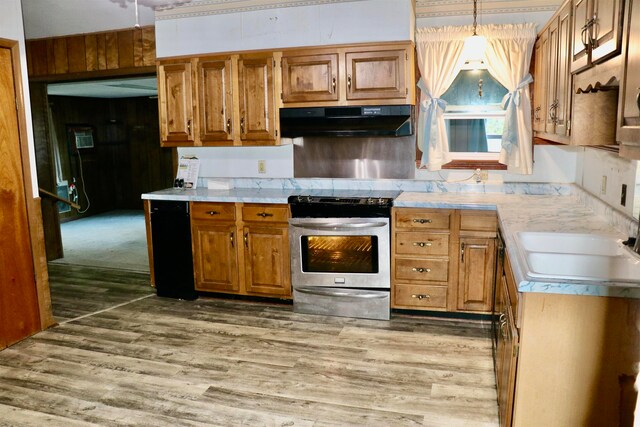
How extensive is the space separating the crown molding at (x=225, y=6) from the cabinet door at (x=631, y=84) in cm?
278

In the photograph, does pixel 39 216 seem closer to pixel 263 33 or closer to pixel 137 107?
pixel 263 33

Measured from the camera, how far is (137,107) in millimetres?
9641

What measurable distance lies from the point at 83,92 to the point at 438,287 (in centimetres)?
696

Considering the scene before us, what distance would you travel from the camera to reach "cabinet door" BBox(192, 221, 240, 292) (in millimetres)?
4301

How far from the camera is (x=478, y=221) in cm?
370

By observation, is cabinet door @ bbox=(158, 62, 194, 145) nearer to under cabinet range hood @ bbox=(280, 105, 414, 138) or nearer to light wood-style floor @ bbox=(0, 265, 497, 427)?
under cabinet range hood @ bbox=(280, 105, 414, 138)

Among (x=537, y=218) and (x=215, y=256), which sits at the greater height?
(x=537, y=218)

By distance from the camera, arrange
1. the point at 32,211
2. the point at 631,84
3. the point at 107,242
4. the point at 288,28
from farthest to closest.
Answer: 1. the point at 107,242
2. the point at 288,28
3. the point at 32,211
4. the point at 631,84

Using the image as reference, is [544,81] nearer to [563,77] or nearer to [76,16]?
[563,77]

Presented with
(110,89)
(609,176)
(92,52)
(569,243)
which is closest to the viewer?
(569,243)

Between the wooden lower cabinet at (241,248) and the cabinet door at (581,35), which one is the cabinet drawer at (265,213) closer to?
the wooden lower cabinet at (241,248)

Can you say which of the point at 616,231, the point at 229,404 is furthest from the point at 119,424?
the point at 616,231

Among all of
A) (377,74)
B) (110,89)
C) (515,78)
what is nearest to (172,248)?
(377,74)

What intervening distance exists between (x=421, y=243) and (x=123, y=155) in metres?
7.54
